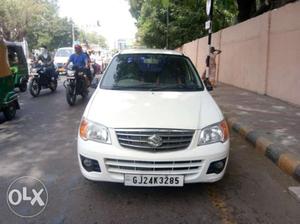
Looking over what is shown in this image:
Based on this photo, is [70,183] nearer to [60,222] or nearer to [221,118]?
[60,222]

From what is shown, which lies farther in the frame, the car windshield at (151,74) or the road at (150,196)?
the car windshield at (151,74)

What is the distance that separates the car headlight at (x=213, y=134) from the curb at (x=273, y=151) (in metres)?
1.42

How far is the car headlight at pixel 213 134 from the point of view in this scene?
4371 mm

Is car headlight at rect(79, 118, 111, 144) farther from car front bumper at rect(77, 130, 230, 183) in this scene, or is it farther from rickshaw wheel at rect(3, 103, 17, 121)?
rickshaw wheel at rect(3, 103, 17, 121)

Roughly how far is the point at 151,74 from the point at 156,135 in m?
1.93

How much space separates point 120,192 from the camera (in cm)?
466

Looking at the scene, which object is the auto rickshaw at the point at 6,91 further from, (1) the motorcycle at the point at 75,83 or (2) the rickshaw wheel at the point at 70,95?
(1) the motorcycle at the point at 75,83

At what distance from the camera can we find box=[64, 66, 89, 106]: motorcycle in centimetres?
1166

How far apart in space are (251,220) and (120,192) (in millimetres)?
1472

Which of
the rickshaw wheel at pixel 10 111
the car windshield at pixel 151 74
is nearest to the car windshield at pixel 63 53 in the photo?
the rickshaw wheel at pixel 10 111

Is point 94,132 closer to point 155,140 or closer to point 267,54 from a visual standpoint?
point 155,140

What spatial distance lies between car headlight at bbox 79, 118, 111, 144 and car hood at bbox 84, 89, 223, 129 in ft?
0.18

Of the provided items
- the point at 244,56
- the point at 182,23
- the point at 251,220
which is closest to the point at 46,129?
the point at 251,220

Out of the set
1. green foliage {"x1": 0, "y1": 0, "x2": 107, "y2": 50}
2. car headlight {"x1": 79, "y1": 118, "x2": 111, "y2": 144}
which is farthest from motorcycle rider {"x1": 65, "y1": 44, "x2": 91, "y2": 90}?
green foliage {"x1": 0, "y1": 0, "x2": 107, "y2": 50}
